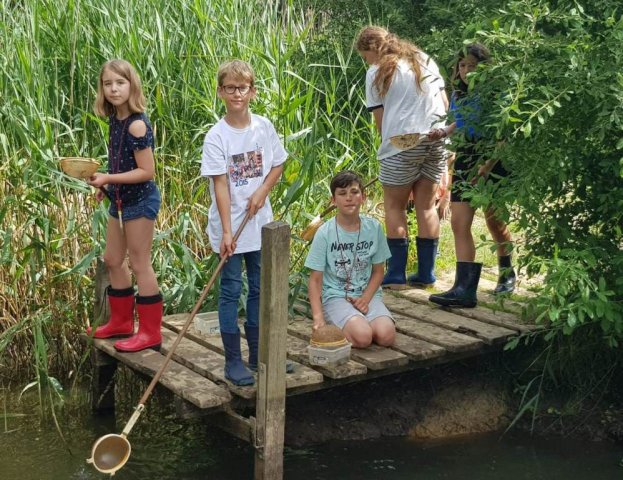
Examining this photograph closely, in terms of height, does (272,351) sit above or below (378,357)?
above

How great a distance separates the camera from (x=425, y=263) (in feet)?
20.4

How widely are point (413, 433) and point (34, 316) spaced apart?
7.23 feet

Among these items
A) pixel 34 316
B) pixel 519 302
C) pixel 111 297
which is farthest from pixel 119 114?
pixel 519 302

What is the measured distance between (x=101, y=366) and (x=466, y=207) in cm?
221

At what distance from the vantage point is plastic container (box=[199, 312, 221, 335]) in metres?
5.38

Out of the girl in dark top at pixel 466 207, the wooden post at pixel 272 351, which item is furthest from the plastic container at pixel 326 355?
the girl in dark top at pixel 466 207

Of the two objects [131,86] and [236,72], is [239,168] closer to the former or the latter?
[236,72]

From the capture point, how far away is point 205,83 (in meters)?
6.26

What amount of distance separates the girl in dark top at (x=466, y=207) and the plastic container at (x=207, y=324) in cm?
133

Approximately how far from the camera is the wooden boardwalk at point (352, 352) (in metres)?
4.59

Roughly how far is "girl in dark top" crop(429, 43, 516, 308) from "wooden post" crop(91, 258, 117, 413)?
1.90 m

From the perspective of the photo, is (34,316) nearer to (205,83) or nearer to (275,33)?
(205,83)

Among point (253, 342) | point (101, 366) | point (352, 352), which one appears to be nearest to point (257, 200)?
point (253, 342)

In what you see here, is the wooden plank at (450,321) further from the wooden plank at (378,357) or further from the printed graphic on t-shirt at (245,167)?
the printed graphic on t-shirt at (245,167)
